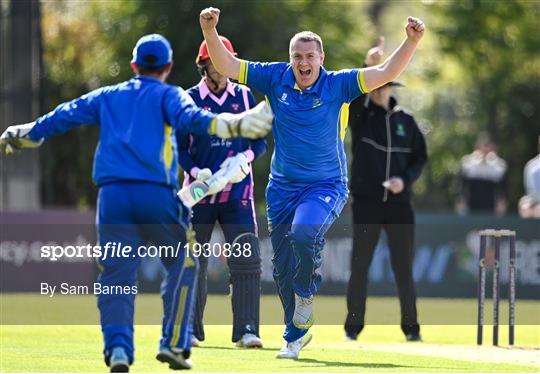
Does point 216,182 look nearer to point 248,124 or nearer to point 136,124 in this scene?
point 136,124

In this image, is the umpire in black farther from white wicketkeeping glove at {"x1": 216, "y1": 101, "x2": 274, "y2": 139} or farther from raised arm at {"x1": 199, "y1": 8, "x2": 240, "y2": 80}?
white wicketkeeping glove at {"x1": 216, "y1": 101, "x2": 274, "y2": 139}

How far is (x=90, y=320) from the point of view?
15.5 metres

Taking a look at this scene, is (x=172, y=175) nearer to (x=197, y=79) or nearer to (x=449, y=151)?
(x=197, y=79)

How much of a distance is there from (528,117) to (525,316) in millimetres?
17293

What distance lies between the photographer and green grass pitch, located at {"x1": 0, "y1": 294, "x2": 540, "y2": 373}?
418 inches

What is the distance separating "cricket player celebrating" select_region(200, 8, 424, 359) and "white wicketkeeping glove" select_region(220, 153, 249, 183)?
0.25 metres

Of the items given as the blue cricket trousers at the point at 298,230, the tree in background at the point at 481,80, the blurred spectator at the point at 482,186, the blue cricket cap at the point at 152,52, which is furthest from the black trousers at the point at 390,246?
the tree in background at the point at 481,80

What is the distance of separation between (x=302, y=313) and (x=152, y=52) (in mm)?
2838

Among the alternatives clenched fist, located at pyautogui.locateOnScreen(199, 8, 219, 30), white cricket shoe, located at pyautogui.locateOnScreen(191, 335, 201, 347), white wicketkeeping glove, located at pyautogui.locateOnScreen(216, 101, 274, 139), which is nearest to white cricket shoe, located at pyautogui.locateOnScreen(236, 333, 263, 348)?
white cricket shoe, located at pyautogui.locateOnScreen(191, 335, 201, 347)

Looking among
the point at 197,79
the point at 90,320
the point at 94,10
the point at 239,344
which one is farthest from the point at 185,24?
the point at 239,344

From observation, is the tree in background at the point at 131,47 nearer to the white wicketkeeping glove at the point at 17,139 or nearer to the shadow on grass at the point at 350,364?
the shadow on grass at the point at 350,364

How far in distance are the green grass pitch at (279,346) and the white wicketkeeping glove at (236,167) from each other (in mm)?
1395

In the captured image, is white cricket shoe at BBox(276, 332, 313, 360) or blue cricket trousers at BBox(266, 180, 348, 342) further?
white cricket shoe at BBox(276, 332, 313, 360)

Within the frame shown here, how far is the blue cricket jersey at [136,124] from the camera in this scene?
9.33m
